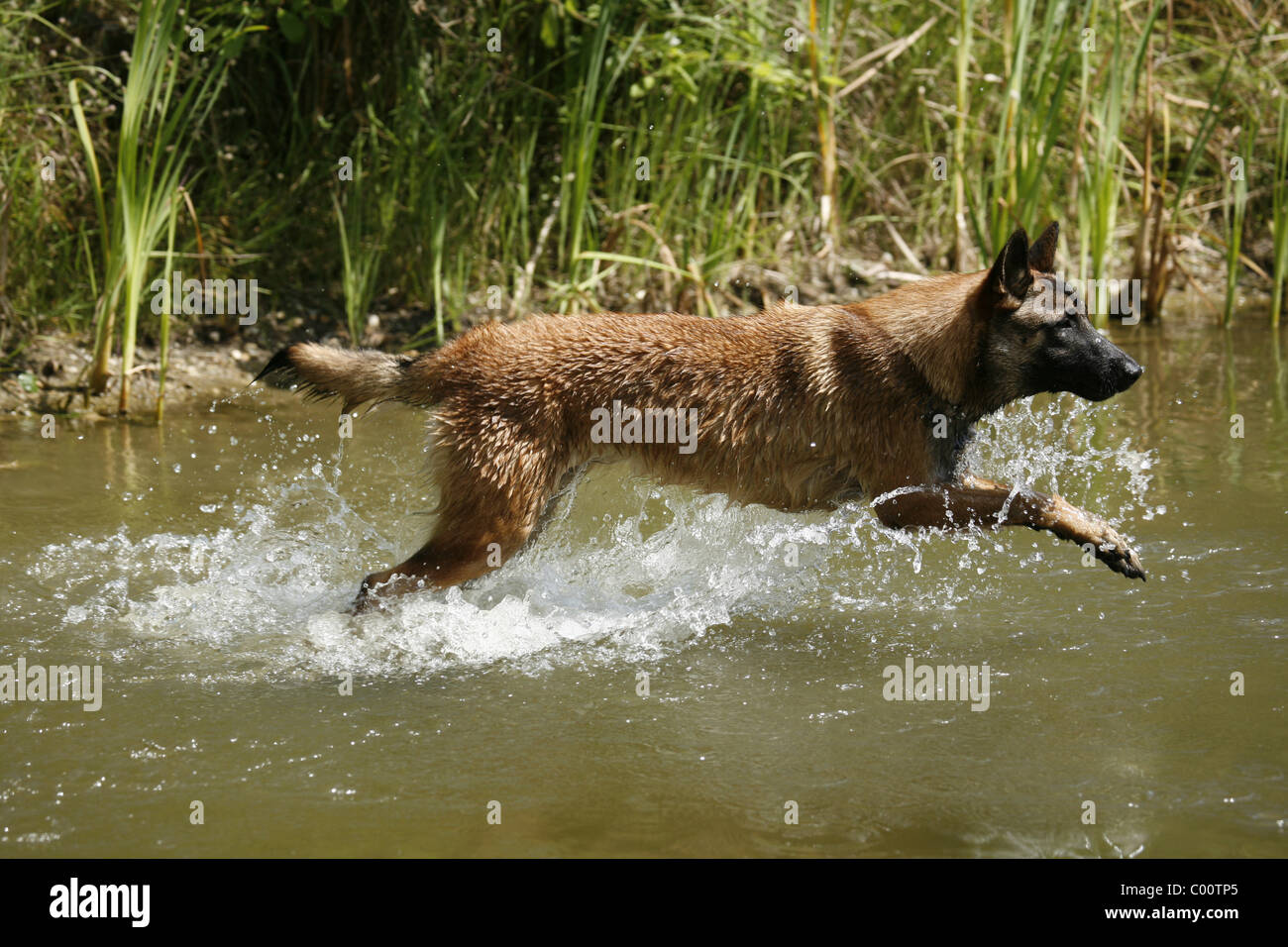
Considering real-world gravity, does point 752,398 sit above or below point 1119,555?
above

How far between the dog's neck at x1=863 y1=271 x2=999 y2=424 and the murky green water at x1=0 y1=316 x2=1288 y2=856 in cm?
66

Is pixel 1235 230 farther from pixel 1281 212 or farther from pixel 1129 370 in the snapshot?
pixel 1129 370

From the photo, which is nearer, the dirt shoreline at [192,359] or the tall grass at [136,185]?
the tall grass at [136,185]

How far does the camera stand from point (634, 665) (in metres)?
4.76

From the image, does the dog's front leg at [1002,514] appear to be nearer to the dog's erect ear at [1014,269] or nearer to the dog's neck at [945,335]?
the dog's neck at [945,335]

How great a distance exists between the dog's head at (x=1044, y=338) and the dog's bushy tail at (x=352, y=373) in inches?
79.7

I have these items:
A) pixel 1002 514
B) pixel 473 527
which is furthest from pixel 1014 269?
pixel 473 527

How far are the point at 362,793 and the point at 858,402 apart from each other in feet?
7.72

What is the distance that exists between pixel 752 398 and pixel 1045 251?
117 cm

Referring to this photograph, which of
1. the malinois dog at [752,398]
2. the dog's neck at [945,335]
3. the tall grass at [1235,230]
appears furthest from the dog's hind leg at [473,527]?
the tall grass at [1235,230]

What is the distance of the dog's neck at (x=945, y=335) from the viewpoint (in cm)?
514

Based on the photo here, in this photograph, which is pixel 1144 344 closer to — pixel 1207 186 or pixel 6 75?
pixel 1207 186

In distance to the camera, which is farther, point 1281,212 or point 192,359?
point 1281,212

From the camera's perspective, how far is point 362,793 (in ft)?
12.4
